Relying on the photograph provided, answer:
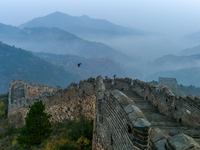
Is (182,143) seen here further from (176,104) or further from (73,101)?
(73,101)

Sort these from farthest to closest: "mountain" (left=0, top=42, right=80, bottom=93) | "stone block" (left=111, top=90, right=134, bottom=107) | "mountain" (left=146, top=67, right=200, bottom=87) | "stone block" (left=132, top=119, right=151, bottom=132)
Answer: "mountain" (left=146, top=67, right=200, bottom=87), "mountain" (left=0, top=42, right=80, bottom=93), "stone block" (left=111, top=90, right=134, bottom=107), "stone block" (left=132, top=119, right=151, bottom=132)

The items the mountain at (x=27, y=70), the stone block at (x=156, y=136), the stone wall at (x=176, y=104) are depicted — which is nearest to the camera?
the stone block at (x=156, y=136)

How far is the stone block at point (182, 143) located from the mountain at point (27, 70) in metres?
104

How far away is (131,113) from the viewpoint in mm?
3070

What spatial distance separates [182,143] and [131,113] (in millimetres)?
978

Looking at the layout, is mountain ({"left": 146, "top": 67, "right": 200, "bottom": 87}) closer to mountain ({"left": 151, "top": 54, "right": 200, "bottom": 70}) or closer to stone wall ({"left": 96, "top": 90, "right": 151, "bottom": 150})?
mountain ({"left": 151, "top": 54, "right": 200, "bottom": 70})

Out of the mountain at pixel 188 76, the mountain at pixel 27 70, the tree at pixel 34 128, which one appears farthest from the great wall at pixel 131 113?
the mountain at pixel 188 76

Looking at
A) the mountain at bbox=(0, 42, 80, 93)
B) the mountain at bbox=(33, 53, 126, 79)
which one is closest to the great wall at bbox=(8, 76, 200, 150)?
the mountain at bbox=(0, 42, 80, 93)

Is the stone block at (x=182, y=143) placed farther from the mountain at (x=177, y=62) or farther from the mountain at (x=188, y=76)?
the mountain at (x=177, y=62)

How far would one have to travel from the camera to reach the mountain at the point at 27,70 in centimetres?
10456

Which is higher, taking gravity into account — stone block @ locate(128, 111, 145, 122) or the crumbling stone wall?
stone block @ locate(128, 111, 145, 122)

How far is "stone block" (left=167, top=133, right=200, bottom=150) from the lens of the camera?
237 centimetres

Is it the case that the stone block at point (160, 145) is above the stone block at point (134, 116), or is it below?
below

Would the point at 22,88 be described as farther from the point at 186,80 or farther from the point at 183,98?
the point at 186,80
